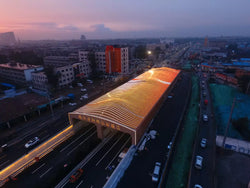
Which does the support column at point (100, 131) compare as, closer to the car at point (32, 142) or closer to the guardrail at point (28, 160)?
the guardrail at point (28, 160)

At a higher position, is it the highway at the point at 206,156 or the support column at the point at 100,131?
the support column at the point at 100,131

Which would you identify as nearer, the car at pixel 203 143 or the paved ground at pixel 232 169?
the paved ground at pixel 232 169

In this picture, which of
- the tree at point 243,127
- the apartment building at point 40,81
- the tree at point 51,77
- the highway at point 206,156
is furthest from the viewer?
the apartment building at point 40,81

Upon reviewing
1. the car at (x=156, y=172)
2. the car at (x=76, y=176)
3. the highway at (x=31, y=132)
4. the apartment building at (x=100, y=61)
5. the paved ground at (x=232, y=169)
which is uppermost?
the apartment building at (x=100, y=61)

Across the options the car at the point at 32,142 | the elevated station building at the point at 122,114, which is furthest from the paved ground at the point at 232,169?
the car at the point at 32,142

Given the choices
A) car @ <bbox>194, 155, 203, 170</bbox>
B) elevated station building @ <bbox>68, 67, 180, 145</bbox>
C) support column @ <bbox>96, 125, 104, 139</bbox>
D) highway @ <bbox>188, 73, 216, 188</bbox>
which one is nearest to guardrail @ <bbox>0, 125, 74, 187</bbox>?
elevated station building @ <bbox>68, 67, 180, 145</bbox>

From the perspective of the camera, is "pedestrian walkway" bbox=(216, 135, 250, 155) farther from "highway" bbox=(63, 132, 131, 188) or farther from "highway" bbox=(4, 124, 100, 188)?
"highway" bbox=(4, 124, 100, 188)
